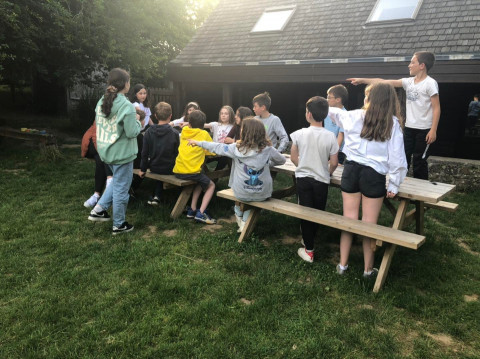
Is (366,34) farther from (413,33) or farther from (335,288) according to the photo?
(335,288)

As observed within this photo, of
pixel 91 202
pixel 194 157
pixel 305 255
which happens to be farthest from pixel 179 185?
pixel 305 255

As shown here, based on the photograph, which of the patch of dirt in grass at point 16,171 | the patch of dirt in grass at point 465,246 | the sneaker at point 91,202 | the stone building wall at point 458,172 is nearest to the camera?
the patch of dirt in grass at point 465,246

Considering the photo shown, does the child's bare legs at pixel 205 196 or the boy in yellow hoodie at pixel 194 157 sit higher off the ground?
the boy in yellow hoodie at pixel 194 157

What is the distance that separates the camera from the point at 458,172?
7.05 meters

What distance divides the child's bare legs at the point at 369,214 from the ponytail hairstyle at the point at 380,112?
0.57m

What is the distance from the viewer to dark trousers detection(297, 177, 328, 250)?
3.78m

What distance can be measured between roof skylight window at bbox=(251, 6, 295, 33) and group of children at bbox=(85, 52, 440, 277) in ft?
20.5

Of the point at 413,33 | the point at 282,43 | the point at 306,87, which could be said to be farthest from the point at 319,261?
the point at 306,87

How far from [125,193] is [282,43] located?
24.1 ft

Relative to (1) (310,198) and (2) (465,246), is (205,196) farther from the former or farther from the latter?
(2) (465,246)

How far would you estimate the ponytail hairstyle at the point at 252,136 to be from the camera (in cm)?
385

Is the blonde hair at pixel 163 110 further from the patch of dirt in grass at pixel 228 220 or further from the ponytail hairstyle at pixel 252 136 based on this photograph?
the patch of dirt in grass at pixel 228 220

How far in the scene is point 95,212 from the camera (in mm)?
4684

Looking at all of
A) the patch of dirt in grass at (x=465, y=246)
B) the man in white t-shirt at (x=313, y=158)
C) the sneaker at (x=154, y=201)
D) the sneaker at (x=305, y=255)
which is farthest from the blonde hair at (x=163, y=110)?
the patch of dirt in grass at (x=465, y=246)
